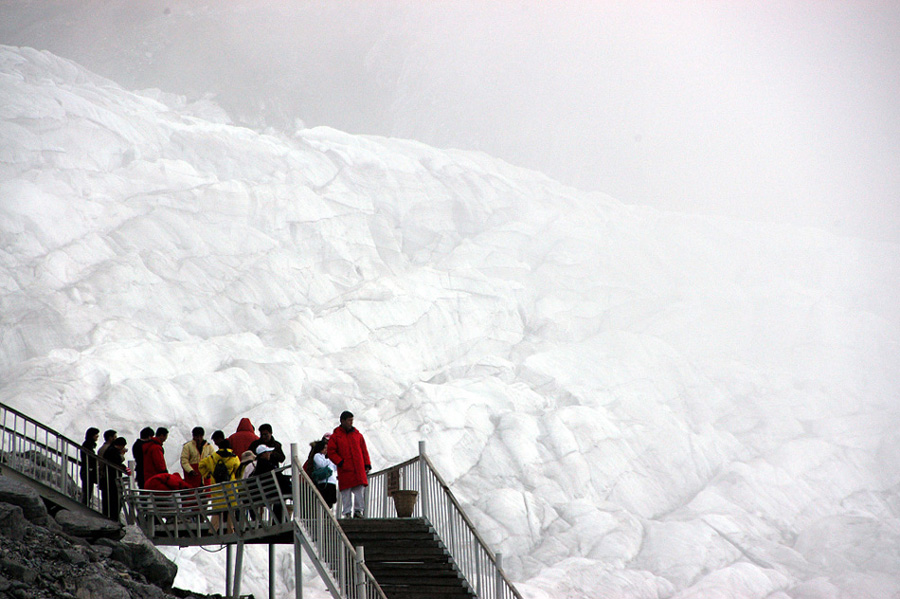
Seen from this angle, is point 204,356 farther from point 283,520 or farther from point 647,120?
point 647,120

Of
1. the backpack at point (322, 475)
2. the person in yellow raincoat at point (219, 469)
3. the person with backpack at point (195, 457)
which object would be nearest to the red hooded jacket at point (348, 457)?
the backpack at point (322, 475)

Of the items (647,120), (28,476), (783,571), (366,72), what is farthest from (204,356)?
(647,120)

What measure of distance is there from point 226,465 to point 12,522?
3.14m

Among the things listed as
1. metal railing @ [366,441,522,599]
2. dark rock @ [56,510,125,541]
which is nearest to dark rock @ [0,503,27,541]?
dark rock @ [56,510,125,541]

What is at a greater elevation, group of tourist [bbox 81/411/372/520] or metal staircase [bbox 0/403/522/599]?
group of tourist [bbox 81/411/372/520]

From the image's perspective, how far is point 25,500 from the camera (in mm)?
11266

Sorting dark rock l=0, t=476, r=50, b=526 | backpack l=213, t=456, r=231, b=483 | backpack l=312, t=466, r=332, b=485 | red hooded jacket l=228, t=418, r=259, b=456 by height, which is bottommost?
dark rock l=0, t=476, r=50, b=526

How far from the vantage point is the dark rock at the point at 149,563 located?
1182 cm

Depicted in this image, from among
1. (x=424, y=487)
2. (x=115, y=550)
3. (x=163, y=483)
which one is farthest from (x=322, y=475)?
(x=115, y=550)

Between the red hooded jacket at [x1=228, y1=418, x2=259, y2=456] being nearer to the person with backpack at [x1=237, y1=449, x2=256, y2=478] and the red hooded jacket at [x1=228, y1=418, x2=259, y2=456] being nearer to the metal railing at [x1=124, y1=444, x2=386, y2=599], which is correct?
the person with backpack at [x1=237, y1=449, x2=256, y2=478]

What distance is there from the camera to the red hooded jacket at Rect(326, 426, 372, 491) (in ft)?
42.2

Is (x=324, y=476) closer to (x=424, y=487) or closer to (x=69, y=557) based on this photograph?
(x=424, y=487)

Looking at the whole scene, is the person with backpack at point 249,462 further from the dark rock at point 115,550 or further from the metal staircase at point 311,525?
the dark rock at point 115,550

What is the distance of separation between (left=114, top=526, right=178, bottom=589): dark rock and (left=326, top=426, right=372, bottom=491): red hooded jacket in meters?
2.36
